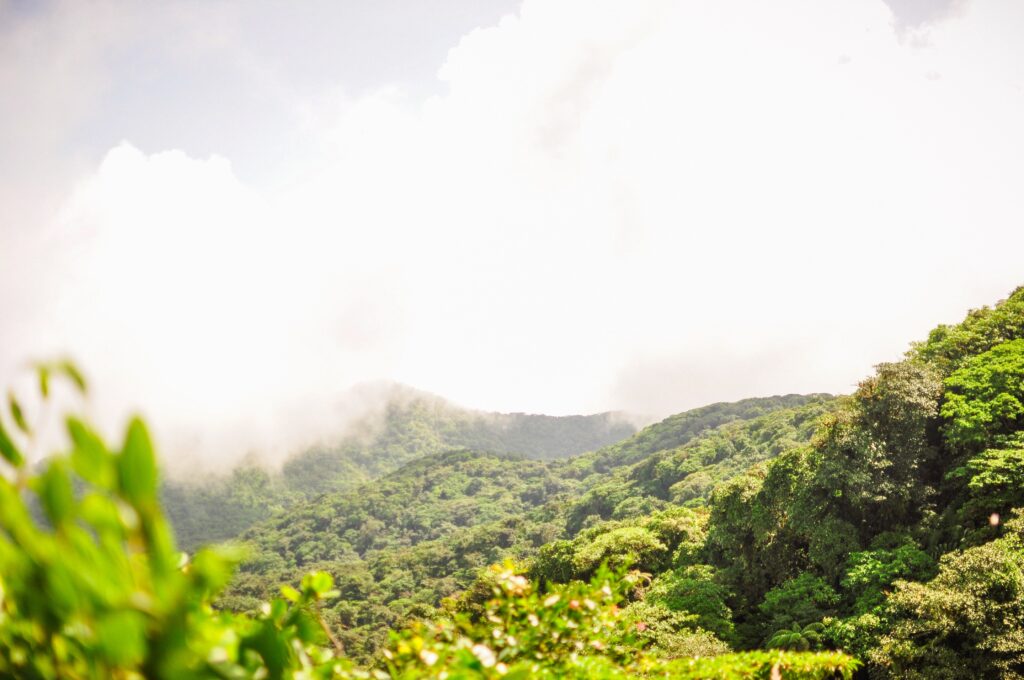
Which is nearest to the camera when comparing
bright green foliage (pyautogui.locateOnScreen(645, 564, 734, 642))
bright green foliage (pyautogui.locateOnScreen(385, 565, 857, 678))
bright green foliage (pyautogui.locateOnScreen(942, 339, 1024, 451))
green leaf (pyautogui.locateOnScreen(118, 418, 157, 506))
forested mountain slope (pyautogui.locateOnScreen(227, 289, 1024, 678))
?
green leaf (pyautogui.locateOnScreen(118, 418, 157, 506))

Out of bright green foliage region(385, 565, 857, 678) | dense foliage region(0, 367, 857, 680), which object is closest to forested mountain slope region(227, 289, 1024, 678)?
bright green foliage region(385, 565, 857, 678)

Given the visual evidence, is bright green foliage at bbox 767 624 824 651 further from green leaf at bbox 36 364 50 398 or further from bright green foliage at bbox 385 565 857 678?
green leaf at bbox 36 364 50 398

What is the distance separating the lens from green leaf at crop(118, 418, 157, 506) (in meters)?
0.56

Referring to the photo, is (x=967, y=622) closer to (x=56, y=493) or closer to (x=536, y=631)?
(x=536, y=631)

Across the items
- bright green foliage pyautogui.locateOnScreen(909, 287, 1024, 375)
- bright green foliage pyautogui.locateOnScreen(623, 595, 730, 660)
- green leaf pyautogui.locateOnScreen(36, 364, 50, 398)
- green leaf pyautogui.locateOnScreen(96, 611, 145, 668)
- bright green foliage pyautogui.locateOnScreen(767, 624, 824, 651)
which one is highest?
bright green foliage pyautogui.locateOnScreen(909, 287, 1024, 375)

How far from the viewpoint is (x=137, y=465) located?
0.56m

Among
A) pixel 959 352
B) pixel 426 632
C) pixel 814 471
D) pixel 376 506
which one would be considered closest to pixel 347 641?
pixel 814 471

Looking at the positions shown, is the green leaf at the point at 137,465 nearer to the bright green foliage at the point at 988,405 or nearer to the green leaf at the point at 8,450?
the green leaf at the point at 8,450

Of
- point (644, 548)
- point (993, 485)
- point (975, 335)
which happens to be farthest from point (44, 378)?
point (975, 335)

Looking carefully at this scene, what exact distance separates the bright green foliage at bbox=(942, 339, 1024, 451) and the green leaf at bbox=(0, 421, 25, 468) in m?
23.4

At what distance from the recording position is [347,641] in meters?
57.8

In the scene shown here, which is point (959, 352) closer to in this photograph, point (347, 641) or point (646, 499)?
point (646, 499)

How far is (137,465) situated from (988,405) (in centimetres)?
2428

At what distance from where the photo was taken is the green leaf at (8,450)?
0.81m
